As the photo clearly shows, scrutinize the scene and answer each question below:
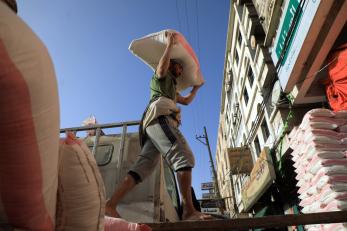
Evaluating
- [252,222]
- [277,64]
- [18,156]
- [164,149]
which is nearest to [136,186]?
[164,149]

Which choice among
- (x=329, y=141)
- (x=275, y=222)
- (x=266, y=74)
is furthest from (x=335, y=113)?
(x=266, y=74)

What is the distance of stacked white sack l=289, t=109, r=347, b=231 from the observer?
17.7ft

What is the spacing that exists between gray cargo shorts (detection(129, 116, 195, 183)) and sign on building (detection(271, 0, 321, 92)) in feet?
16.7

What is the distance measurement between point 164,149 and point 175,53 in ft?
4.23

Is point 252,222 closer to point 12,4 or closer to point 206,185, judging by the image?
point 12,4

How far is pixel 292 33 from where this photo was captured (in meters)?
7.73

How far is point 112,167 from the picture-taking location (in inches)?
150

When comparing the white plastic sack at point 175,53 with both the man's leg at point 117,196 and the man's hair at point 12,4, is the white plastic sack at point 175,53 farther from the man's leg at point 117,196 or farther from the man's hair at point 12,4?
the man's hair at point 12,4

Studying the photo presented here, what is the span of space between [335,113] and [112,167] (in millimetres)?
4842

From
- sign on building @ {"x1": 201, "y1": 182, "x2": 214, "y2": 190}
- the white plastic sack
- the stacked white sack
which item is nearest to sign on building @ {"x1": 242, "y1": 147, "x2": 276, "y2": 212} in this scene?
the stacked white sack

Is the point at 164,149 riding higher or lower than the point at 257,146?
lower

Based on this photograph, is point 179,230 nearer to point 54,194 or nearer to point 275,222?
point 275,222

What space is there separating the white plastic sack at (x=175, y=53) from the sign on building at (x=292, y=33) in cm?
410

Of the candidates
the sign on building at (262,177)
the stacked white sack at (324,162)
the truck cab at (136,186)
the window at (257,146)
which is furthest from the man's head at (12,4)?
the window at (257,146)
